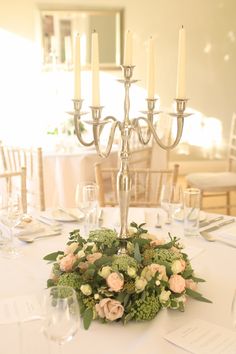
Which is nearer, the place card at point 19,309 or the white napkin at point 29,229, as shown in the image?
the place card at point 19,309

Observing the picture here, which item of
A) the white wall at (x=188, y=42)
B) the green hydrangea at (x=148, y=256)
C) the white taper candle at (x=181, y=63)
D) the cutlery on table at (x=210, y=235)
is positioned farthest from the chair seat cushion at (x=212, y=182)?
the green hydrangea at (x=148, y=256)

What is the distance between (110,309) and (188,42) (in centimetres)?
517

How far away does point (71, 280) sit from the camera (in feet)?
4.59

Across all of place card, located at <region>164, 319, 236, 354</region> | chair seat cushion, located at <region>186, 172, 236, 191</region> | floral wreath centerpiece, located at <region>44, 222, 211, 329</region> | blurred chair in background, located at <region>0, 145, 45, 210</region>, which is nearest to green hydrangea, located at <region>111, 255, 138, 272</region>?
floral wreath centerpiece, located at <region>44, 222, 211, 329</region>

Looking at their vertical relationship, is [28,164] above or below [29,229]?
above

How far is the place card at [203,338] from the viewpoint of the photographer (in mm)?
1204

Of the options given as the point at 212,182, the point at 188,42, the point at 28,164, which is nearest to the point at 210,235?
the point at 28,164

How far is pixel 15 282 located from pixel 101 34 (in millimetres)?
4566

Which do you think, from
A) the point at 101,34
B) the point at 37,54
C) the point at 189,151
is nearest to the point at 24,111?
the point at 37,54

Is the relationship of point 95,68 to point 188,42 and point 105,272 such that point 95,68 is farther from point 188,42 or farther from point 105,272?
point 188,42

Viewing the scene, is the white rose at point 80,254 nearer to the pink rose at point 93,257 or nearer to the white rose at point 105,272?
the pink rose at point 93,257

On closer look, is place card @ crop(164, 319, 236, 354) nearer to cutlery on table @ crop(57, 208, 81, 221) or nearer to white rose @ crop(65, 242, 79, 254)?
white rose @ crop(65, 242, 79, 254)

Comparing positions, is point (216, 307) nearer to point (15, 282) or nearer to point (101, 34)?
point (15, 282)

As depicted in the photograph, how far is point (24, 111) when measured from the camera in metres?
5.79
